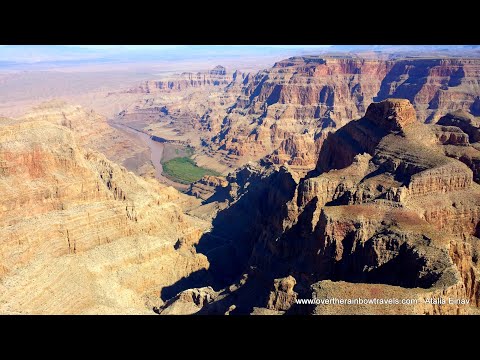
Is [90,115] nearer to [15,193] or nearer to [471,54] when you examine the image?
[15,193]

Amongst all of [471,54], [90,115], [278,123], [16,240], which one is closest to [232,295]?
[16,240]

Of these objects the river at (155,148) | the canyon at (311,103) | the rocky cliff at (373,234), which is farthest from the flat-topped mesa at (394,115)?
the river at (155,148)

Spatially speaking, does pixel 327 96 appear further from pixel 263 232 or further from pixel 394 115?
pixel 263 232

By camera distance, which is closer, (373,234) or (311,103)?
(373,234)

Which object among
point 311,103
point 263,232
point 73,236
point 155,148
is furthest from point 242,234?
point 311,103

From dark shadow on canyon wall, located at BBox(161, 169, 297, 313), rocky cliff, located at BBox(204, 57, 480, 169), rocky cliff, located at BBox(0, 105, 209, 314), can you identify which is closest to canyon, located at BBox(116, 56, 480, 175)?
rocky cliff, located at BBox(204, 57, 480, 169)

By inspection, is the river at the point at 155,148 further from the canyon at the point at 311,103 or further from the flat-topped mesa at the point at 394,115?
the flat-topped mesa at the point at 394,115
